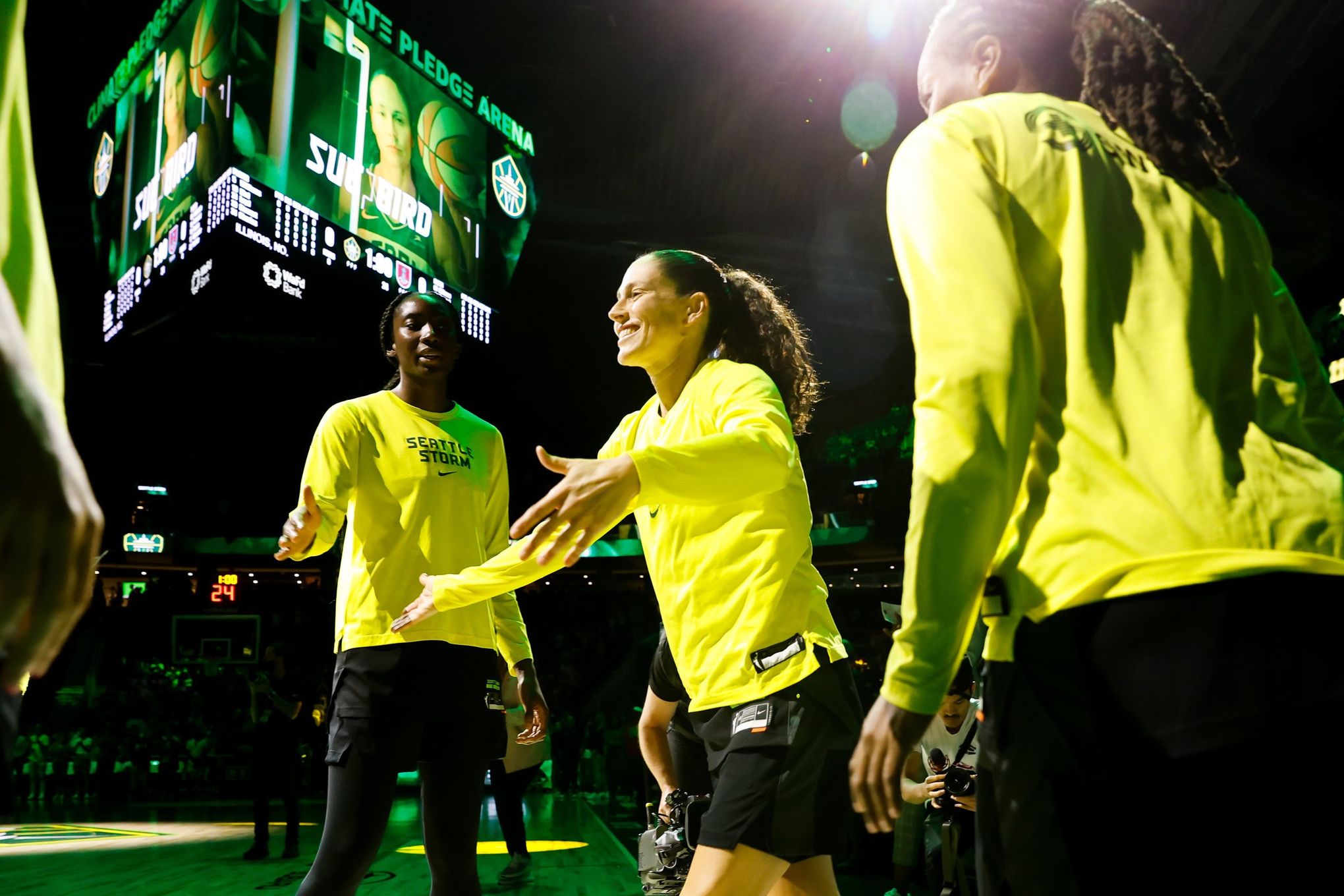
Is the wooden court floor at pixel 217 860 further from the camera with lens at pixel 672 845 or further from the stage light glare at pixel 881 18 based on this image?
the stage light glare at pixel 881 18

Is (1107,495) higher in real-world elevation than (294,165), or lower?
lower

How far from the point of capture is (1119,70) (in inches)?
58.4

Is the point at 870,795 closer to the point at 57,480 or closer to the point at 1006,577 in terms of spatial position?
the point at 1006,577

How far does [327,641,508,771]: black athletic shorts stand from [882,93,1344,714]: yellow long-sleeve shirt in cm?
211

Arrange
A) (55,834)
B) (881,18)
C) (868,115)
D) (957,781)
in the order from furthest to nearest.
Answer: (55,834)
(868,115)
(881,18)
(957,781)

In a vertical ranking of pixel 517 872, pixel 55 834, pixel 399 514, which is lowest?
pixel 517 872

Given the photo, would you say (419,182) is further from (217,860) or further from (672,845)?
(672,845)

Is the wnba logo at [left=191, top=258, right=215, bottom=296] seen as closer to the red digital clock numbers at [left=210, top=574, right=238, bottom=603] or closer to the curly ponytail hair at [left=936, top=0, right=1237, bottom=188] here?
the curly ponytail hair at [left=936, top=0, right=1237, bottom=188]

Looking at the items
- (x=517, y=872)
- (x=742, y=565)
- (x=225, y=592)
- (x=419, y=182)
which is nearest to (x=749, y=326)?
(x=742, y=565)

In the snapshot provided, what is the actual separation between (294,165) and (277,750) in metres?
4.89

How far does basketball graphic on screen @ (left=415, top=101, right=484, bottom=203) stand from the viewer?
32.6ft

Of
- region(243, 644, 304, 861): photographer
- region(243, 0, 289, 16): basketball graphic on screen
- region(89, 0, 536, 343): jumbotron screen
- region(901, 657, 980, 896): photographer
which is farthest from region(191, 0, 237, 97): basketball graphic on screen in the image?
region(901, 657, 980, 896): photographer

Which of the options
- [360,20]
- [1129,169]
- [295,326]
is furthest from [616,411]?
[1129,169]

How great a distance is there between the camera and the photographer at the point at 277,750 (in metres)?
8.43
